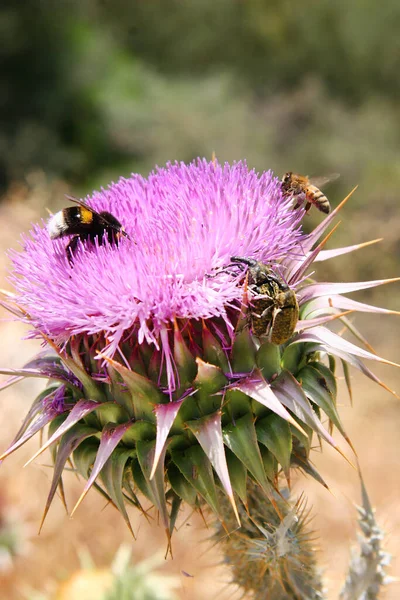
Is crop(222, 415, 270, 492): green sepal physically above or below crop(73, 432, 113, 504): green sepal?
below

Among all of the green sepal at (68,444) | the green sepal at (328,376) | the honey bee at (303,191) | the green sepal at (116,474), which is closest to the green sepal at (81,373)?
the green sepal at (68,444)

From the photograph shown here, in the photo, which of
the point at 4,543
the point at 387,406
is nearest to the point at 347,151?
the point at 387,406

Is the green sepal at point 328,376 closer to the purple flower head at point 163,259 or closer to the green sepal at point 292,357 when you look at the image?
the green sepal at point 292,357

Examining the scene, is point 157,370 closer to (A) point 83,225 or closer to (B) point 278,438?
(B) point 278,438

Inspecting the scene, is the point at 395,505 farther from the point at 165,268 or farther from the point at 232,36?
the point at 232,36

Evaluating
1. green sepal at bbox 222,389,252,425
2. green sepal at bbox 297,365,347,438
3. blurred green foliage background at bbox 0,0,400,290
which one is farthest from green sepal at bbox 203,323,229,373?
blurred green foliage background at bbox 0,0,400,290

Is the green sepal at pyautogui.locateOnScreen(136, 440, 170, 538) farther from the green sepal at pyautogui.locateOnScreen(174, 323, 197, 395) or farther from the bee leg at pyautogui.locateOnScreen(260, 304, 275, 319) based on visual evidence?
the bee leg at pyautogui.locateOnScreen(260, 304, 275, 319)
